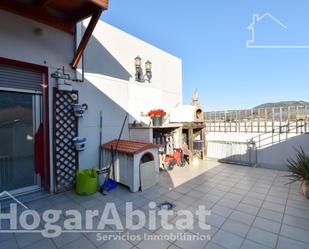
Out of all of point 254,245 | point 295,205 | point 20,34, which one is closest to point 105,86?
point 20,34

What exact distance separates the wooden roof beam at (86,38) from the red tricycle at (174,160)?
3.52 m

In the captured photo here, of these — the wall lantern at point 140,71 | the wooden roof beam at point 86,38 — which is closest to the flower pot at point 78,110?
the wooden roof beam at point 86,38

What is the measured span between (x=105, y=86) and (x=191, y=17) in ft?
11.6

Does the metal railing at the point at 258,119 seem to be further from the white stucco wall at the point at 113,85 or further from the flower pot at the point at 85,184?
the flower pot at the point at 85,184

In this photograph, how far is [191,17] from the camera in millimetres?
5246

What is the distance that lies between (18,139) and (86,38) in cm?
241

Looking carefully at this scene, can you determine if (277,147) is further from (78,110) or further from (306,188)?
(78,110)

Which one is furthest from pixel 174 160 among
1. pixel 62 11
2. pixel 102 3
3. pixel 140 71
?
pixel 62 11

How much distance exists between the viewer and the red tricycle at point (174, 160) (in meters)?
5.06

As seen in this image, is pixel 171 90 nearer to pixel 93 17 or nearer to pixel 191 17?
pixel 191 17

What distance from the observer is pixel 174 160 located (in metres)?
5.25

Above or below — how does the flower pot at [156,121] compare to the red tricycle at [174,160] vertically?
above

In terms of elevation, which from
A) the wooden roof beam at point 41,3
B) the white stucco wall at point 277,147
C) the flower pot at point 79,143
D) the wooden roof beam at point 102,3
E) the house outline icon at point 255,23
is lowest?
the white stucco wall at point 277,147

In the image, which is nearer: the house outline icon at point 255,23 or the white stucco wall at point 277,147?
the house outline icon at point 255,23
